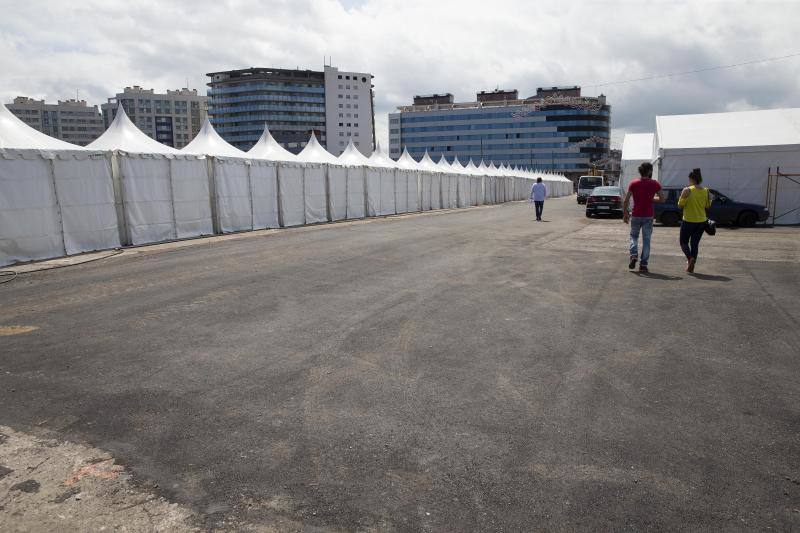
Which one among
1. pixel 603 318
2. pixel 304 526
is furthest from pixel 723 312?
pixel 304 526

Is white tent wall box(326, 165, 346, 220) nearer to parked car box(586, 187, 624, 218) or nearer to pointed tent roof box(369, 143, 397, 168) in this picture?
pointed tent roof box(369, 143, 397, 168)

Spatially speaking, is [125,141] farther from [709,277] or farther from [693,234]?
[709,277]

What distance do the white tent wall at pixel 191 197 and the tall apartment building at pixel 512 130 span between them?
13386 cm

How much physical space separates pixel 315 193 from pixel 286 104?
484 feet

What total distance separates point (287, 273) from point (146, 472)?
264 inches

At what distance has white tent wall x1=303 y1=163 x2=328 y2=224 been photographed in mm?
22359

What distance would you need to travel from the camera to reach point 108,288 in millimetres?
8383

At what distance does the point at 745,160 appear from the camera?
67.3 feet

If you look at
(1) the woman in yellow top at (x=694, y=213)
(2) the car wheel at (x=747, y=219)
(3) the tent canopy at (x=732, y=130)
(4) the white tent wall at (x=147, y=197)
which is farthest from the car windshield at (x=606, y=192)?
(4) the white tent wall at (x=147, y=197)

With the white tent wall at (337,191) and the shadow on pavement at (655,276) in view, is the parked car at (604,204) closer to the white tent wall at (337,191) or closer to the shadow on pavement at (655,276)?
Result: the white tent wall at (337,191)

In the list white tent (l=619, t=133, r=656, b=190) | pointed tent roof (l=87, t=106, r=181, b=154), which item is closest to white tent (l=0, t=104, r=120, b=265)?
pointed tent roof (l=87, t=106, r=181, b=154)

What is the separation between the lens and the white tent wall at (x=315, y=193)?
2236 centimetres

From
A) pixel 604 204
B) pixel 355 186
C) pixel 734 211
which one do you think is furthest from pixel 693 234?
pixel 355 186

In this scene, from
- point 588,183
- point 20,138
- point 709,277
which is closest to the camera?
point 709,277
